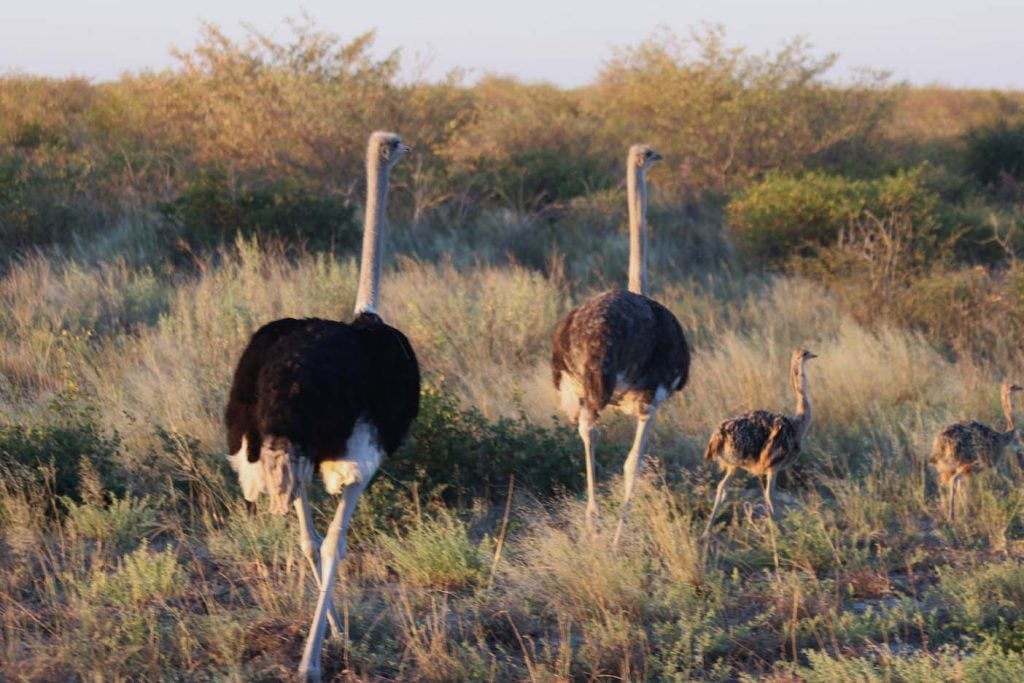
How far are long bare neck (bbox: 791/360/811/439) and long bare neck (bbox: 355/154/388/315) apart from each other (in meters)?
1.81

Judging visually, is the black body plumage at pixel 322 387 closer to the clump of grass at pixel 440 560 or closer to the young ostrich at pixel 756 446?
the clump of grass at pixel 440 560

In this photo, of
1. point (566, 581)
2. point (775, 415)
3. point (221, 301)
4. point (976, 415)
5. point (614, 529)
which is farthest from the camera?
point (221, 301)

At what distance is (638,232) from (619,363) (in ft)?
3.23

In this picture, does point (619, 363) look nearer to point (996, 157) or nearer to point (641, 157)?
point (641, 157)

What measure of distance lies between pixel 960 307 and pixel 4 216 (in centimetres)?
696

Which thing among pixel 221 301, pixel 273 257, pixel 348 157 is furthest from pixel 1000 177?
pixel 221 301

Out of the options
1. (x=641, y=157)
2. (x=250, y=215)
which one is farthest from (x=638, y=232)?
(x=250, y=215)

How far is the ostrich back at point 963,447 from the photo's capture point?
4.81 metres

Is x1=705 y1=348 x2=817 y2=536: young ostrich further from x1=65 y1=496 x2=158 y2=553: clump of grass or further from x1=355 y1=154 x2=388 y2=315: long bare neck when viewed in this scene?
x1=65 y1=496 x2=158 y2=553: clump of grass

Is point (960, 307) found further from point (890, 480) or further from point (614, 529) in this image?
point (614, 529)

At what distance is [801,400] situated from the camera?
5.09 metres

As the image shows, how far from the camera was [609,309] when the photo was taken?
4668 millimetres

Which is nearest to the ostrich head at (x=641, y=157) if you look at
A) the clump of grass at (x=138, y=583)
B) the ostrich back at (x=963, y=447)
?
the ostrich back at (x=963, y=447)

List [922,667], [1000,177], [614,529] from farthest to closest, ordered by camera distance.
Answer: [1000,177] < [614,529] < [922,667]
